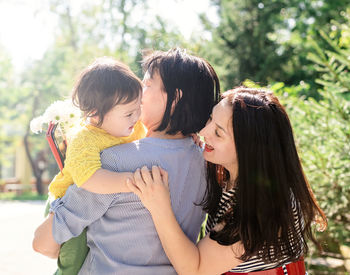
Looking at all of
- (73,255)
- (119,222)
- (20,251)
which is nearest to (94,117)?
(119,222)

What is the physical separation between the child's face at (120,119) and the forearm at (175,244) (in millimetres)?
452

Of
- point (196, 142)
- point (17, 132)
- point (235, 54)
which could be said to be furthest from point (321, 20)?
point (17, 132)

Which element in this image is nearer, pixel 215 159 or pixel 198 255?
pixel 198 255

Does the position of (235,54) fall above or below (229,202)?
below

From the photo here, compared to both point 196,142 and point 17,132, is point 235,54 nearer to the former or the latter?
point 196,142

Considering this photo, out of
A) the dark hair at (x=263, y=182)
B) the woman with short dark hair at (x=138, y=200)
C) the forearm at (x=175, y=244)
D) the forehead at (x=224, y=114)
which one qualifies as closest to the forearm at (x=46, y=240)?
the woman with short dark hair at (x=138, y=200)

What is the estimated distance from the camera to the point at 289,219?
1.76 m

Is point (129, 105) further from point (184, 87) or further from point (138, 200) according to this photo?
point (138, 200)

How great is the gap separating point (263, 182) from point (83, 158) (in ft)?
2.43

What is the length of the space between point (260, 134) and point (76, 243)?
2.88 feet

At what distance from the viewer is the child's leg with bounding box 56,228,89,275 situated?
1.76 metres

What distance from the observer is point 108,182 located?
1672 millimetres

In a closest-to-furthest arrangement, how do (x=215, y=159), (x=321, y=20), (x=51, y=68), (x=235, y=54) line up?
1. (x=215, y=159)
2. (x=321, y=20)
3. (x=235, y=54)
4. (x=51, y=68)

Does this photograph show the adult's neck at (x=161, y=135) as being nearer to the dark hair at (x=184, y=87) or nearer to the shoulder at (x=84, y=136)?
the dark hair at (x=184, y=87)
